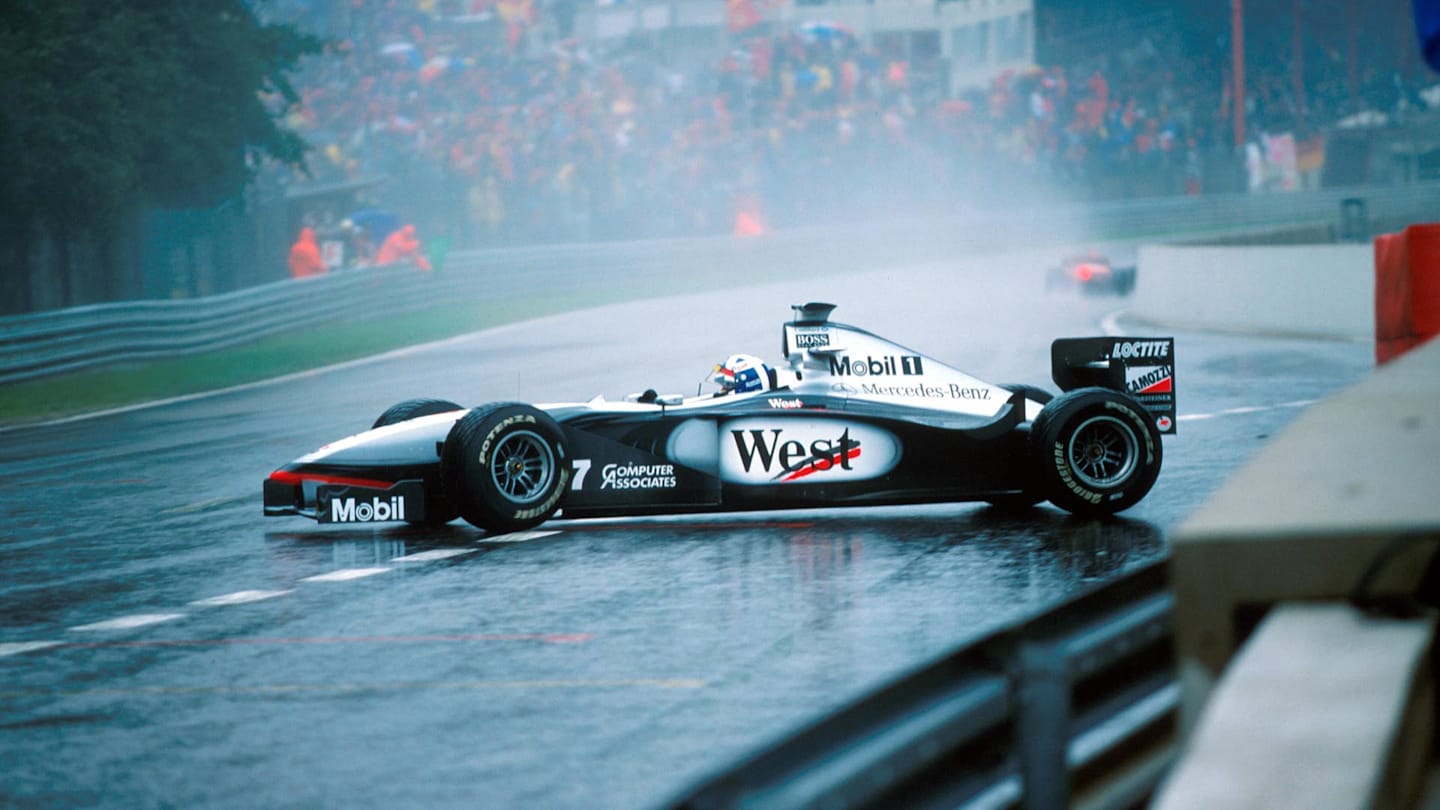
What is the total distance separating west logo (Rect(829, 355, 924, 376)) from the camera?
437 inches

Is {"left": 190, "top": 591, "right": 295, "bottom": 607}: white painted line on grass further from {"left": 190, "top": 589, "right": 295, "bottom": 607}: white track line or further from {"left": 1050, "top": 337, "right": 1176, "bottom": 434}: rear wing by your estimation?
{"left": 1050, "top": 337, "right": 1176, "bottom": 434}: rear wing

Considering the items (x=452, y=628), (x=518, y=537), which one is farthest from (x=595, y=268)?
(x=452, y=628)

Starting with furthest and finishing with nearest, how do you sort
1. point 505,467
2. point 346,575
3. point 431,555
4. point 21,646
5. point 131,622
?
point 505,467 < point 431,555 < point 346,575 < point 131,622 < point 21,646

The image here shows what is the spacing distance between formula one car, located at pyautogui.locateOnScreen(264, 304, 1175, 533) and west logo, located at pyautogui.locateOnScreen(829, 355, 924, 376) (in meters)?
0.01

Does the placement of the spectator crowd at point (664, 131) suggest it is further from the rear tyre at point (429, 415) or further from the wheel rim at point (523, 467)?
the wheel rim at point (523, 467)

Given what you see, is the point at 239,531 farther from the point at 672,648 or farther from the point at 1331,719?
the point at 1331,719

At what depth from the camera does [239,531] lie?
1159 centimetres

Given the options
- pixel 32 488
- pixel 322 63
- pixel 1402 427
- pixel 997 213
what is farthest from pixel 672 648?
pixel 997 213

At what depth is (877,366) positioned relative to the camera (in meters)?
11.1

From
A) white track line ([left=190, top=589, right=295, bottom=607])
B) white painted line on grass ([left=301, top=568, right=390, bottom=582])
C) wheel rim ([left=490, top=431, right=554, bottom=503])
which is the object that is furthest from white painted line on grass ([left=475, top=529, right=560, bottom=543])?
white track line ([left=190, top=589, right=295, bottom=607])

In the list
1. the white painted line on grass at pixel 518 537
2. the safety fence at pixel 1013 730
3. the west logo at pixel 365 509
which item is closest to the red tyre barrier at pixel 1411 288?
the white painted line on grass at pixel 518 537

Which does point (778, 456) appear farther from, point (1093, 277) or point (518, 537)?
point (1093, 277)

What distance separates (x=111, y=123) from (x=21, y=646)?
24618mm

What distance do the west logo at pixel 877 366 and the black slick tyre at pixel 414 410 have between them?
249 centimetres
